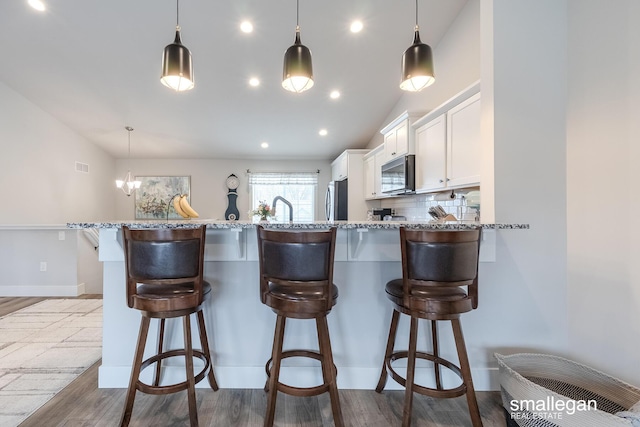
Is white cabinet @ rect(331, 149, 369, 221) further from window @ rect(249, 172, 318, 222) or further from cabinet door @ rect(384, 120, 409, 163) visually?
window @ rect(249, 172, 318, 222)

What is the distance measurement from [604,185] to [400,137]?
1.83 meters

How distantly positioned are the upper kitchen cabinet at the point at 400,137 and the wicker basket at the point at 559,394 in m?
2.01

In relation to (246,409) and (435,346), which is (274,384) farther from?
(435,346)

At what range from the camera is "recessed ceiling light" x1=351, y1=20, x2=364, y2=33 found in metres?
2.79

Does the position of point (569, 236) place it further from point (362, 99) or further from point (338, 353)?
point (362, 99)

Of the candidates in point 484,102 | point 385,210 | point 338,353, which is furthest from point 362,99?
point 338,353

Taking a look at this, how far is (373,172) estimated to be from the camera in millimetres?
4227

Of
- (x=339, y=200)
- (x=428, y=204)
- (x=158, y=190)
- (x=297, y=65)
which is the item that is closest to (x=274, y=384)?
(x=297, y=65)

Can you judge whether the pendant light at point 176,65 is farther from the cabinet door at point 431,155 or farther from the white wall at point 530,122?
the cabinet door at point 431,155

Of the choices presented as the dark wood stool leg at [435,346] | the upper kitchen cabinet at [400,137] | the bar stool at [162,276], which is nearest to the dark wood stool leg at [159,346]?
the bar stool at [162,276]

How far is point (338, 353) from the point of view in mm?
1786

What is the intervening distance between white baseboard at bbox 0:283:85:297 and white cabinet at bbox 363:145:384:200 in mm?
4203

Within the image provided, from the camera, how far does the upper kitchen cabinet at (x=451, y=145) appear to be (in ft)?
6.54

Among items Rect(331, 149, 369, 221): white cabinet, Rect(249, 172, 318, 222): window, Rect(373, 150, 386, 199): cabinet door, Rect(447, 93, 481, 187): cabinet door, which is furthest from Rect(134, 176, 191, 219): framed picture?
Rect(447, 93, 481, 187): cabinet door
